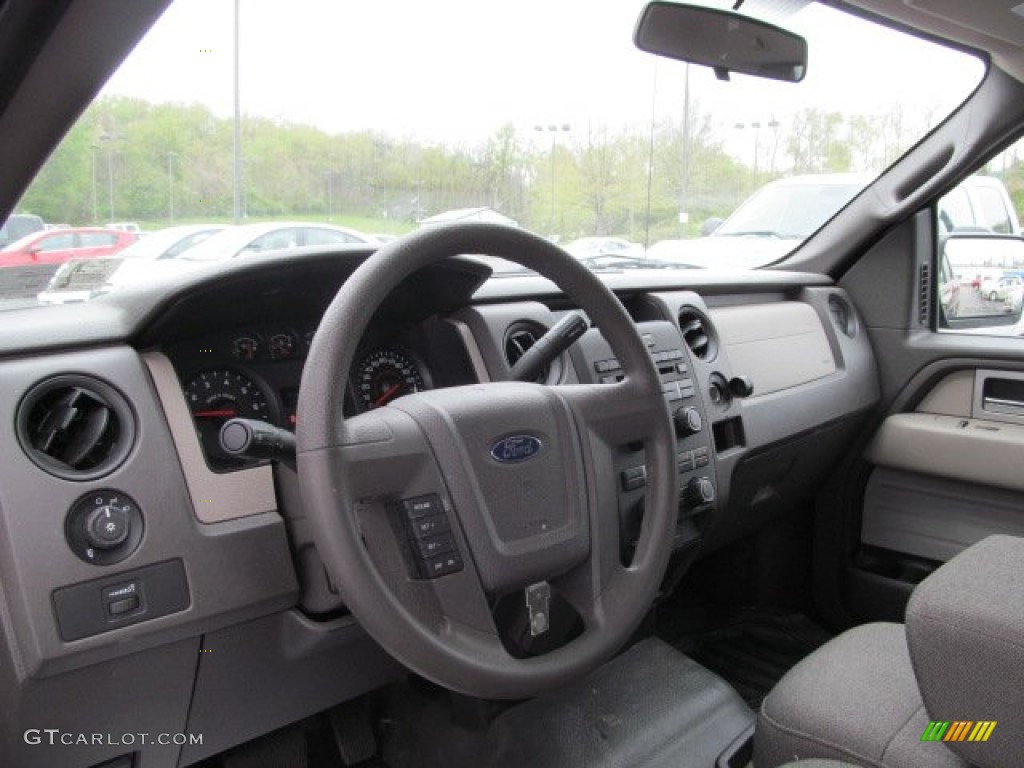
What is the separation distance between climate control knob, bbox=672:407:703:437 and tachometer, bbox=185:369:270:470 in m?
1.02

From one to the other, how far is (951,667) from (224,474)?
3.89ft

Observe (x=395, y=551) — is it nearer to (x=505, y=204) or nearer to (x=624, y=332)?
(x=624, y=332)

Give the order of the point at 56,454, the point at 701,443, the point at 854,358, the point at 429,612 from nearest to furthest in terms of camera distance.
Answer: the point at 429,612
the point at 56,454
the point at 701,443
the point at 854,358

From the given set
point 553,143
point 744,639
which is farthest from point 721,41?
point 744,639

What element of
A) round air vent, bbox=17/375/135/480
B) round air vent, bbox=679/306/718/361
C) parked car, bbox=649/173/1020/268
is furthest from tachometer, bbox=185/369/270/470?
parked car, bbox=649/173/1020/268

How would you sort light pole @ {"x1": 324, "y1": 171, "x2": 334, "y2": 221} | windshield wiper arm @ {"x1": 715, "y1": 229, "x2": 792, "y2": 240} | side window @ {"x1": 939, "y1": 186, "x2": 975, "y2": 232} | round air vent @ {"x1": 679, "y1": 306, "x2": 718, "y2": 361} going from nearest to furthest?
light pole @ {"x1": 324, "y1": 171, "x2": 334, "y2": 221}, round air vent @ {"x1": 679, "y1": 306, "x2": 718, "y2": 361}, side window @ {"x1": 939, "y1": 186, "x2": 975, "y2": 232}, windshield wiper arm @ {"x1": 715, "y1": 229, "x2": 792, "y2": 240}

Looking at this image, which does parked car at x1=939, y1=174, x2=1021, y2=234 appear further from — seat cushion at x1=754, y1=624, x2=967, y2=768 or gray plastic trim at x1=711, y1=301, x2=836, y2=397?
seat cushion at x1=754, y1=624, x2=967, y2=768

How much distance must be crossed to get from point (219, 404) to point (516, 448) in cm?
59

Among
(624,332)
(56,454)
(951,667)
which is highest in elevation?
(624,332)

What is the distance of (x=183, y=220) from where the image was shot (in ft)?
5.76

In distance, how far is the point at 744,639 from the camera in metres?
2.94

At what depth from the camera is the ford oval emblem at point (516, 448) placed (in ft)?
4.39

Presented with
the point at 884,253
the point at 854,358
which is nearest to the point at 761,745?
the point at 854,358

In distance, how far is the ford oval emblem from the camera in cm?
134
